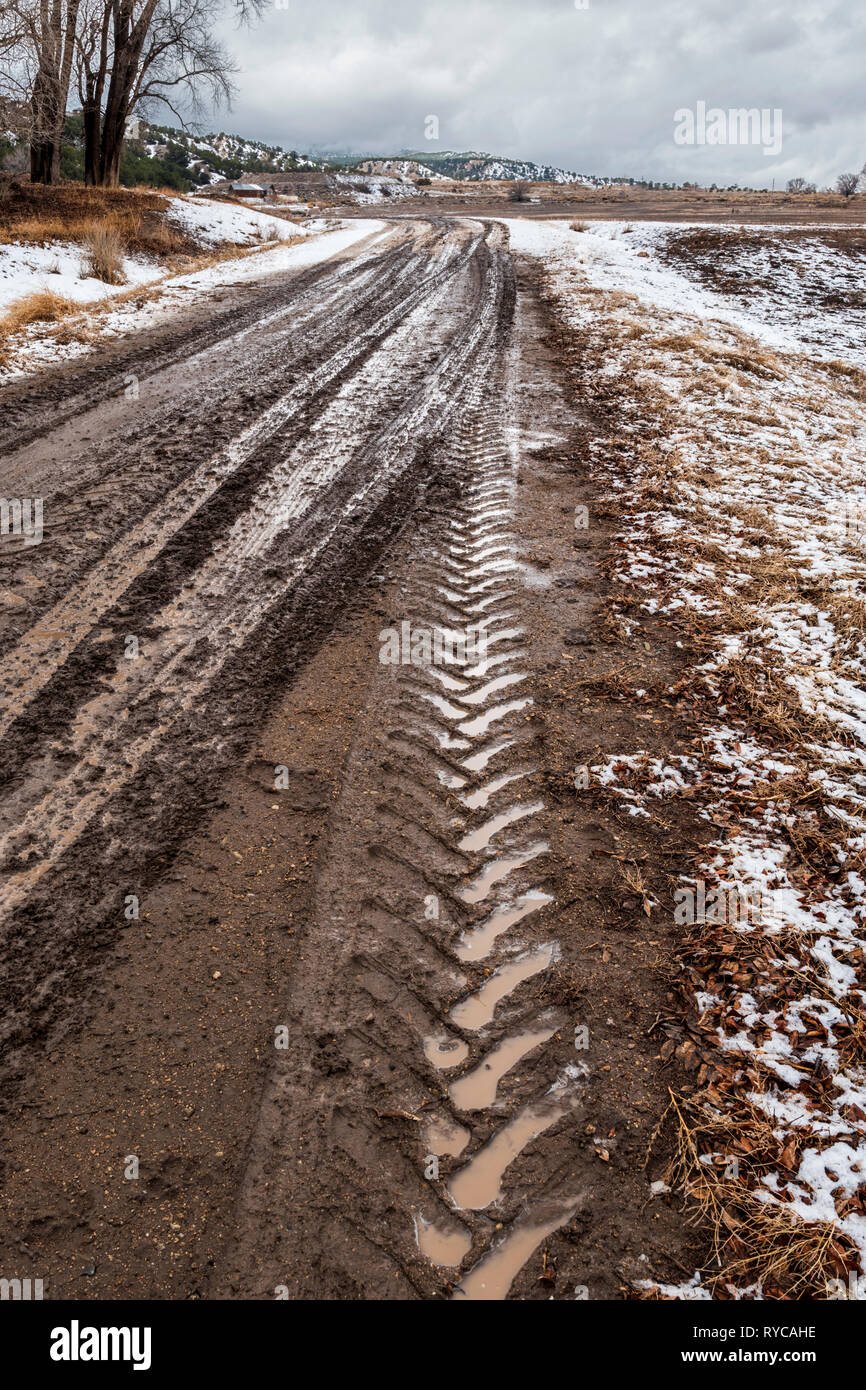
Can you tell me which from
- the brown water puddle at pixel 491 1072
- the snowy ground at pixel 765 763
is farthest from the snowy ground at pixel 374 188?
the brown water puddle at pixel 491 1072

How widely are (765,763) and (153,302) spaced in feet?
41.2

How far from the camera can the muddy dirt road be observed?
7.50 feet

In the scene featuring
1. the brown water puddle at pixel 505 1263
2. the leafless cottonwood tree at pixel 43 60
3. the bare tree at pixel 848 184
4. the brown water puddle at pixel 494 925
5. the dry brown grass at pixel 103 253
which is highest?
the bare tree at pixel 848 184

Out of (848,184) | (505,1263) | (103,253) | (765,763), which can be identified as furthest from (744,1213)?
(848,184)

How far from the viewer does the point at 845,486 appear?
23.8 feet

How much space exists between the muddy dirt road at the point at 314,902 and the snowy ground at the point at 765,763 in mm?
262

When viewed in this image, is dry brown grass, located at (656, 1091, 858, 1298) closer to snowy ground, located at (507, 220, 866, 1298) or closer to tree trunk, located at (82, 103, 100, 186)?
snowy ground, located at (507, 220, 866, 1298)

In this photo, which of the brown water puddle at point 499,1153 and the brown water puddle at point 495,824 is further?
the brown water puddle at point 495,824

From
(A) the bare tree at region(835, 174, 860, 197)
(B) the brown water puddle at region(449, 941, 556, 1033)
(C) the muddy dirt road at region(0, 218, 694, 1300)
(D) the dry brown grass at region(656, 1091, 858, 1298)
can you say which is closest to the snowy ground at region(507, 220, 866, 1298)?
(D) the dry brown grass at region(656, 1091, 858, 1298)

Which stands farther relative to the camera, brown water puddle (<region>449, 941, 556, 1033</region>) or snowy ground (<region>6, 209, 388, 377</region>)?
snowy ground (<region>6, 209, 388, 377</region>)

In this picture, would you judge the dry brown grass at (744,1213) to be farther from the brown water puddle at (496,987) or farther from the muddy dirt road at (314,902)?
the brown water puddle at (496,987)

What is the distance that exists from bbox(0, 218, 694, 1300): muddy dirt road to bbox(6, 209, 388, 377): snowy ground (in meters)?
3.96

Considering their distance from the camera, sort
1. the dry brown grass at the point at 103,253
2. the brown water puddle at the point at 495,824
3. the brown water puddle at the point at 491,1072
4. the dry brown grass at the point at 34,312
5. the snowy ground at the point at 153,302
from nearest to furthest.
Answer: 1. the brown water puddle at the point at 491,1072
2. the brown water puddle at the point at 495,824
3. the snowy ground at the point at 153,302
4. the dry brown grass at the point at 34,312
5. the dry brown grass at the point at 103,253

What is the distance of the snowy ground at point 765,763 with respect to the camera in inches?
96.4
